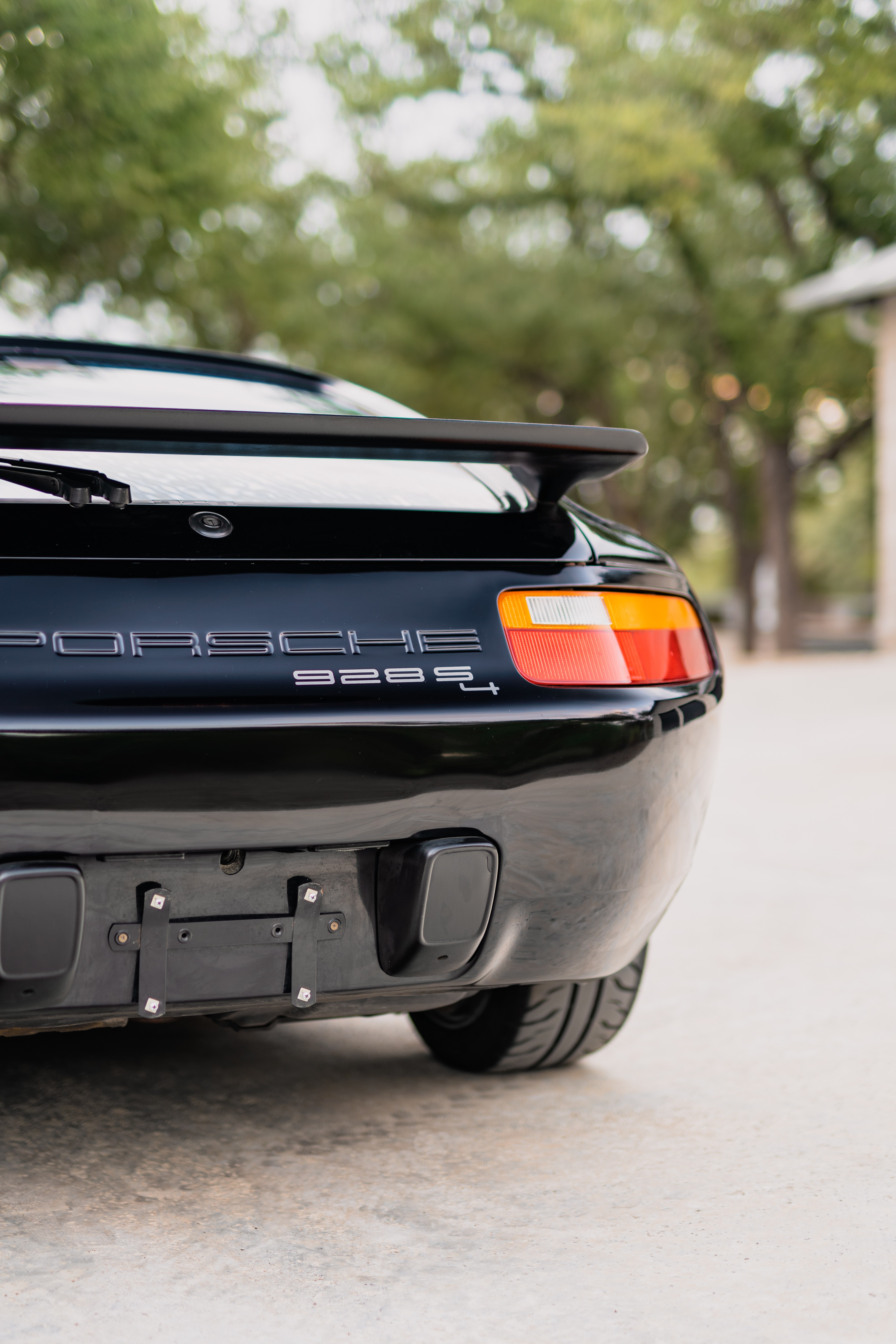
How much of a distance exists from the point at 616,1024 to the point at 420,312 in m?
20.1

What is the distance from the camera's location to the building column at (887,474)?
53.9 ft

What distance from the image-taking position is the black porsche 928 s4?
5.75ft

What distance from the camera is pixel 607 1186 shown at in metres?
2.22

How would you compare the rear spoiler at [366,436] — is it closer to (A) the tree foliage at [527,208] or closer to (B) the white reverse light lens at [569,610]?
(B) the white reverse light lens at [569,610]

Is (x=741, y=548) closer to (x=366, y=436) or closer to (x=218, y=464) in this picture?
(x=218, y=464)

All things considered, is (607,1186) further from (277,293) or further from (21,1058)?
(277,293)

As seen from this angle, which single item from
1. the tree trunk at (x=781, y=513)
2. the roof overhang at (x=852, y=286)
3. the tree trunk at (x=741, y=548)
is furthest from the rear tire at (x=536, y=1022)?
the tree trunk at (x=741, y=548)

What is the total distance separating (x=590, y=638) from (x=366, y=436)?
458mm

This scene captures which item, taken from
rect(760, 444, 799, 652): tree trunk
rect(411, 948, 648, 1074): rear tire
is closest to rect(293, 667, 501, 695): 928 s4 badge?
rect(411, 948, 648, 1074): rear tire

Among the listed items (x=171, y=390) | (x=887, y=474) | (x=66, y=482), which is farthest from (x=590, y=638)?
(x=887, y=474)

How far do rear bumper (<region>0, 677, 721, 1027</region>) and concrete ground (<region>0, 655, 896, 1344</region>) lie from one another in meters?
0.34

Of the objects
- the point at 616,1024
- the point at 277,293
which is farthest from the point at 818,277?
the point at 616,1024

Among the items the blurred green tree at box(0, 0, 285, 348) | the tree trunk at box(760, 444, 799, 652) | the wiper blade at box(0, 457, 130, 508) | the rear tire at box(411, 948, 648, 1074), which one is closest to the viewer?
the wiper blade at box(0, 457, 130, 508)

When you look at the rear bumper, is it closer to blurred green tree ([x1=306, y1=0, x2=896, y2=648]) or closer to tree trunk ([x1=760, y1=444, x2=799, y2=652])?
blurred green tree ([x1=306, y1=0, x2=896, y2=648])
